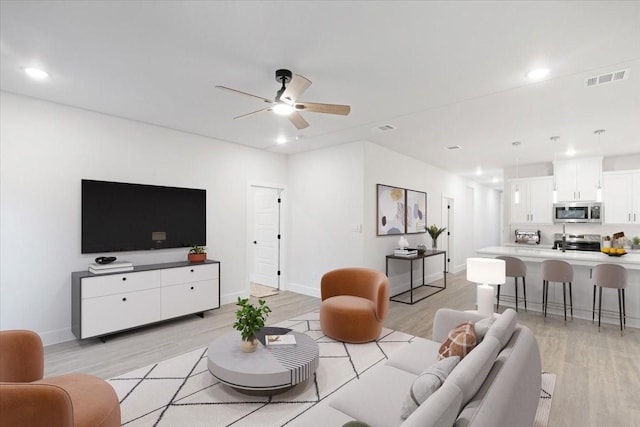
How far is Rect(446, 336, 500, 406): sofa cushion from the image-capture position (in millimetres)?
1278

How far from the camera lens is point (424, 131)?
4.71m

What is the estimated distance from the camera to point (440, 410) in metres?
1.08

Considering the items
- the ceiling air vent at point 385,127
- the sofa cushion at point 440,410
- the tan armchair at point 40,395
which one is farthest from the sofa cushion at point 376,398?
the ceiling air vent at point 385,127

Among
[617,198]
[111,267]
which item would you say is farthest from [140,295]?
[617,198]

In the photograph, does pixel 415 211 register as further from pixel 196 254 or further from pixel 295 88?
pixel 295 88

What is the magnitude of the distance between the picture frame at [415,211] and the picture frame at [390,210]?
7.0 inches

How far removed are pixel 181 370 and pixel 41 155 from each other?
115 inches

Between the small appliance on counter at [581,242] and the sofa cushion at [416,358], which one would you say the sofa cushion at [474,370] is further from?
the small appliance on counter at [581,242]

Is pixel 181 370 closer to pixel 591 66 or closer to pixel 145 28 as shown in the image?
pixel 145 28

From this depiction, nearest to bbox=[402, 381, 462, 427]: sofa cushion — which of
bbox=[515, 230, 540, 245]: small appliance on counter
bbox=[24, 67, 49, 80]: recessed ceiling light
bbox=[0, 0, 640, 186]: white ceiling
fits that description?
bbox=[0, 0, 640, 186]: white ceiling

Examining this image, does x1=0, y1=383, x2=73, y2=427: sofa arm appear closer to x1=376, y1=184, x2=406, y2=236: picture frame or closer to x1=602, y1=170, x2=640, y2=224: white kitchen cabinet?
x1=376, y1=184, x2=406, y2=236: picture frame

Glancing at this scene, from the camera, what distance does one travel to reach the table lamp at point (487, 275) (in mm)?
2971

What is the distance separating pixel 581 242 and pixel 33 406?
852 cm

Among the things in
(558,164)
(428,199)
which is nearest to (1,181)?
(428,199)
